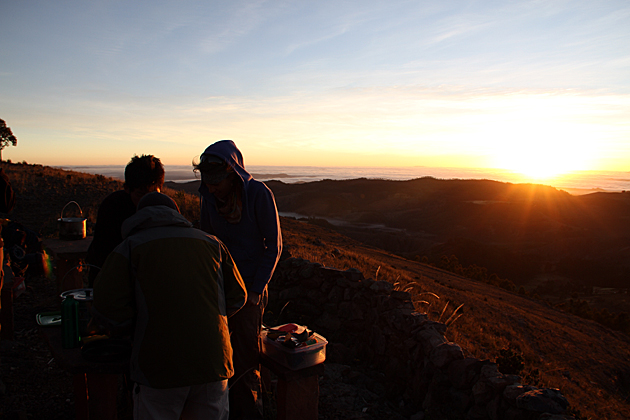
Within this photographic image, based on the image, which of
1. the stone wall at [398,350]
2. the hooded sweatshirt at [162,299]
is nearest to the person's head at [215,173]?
the hooded sweatshirt at [162,299]

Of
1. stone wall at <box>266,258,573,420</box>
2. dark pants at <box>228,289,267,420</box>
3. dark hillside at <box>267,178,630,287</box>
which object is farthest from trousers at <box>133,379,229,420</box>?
dark hillside at <box>267,178,630,287</box>

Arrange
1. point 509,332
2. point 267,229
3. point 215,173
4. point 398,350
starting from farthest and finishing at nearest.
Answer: point 509,332
point 398,350
point 267,229
point 215,173

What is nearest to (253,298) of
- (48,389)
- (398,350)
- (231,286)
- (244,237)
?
(244,237)

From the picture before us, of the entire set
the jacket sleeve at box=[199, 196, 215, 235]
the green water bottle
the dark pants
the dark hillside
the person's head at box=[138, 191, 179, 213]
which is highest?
the person's head at box=[138, 191, 179, 213]

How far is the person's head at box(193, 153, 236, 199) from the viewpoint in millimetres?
2885

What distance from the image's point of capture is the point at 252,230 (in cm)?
312

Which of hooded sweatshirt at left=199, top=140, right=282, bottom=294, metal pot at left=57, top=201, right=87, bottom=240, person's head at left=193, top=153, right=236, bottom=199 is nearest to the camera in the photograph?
person's head at left=193, top=153, right=236, bottom=199

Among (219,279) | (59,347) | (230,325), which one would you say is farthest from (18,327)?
(219,279)

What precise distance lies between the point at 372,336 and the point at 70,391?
12.9 feet

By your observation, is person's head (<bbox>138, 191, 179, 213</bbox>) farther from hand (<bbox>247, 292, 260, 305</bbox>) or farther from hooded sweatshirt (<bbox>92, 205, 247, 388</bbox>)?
hand (<bbox>247, 292, 260, 305</bbox>)

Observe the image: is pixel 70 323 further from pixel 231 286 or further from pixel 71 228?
pixel 71 228

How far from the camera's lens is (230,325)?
9.80 feet

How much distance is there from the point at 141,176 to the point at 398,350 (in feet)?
13.3

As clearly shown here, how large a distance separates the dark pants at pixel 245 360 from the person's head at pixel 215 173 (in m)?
0.97
